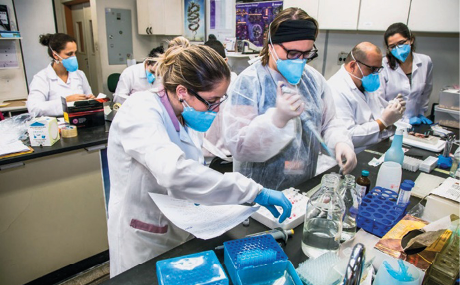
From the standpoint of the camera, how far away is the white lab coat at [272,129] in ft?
4.49

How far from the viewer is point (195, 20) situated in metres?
4.43

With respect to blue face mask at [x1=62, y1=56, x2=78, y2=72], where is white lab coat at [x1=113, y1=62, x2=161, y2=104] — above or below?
below

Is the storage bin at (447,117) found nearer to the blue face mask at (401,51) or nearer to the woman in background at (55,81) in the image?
the blue face mask at (401,51)

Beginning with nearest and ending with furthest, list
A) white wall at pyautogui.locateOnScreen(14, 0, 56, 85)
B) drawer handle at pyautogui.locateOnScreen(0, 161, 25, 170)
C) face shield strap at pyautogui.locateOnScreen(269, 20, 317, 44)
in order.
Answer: face shield strap at pyautogui.locateOnScreen(269, 20, 317, 44) → drawer handle at pyautogui.locateOnScreen(0, 161, 25, 170) → white wall at pyautogui.locateOnScreen(14, 0, 56, 85)

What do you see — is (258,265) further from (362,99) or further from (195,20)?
(195,20)

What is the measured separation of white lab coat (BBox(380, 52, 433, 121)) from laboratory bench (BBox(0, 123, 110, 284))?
7.67 ft

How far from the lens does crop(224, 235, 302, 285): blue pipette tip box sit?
0.80 metres

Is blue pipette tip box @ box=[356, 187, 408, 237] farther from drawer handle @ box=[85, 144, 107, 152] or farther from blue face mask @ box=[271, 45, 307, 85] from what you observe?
drawer handle @ box=[85, 144, 107, 152]

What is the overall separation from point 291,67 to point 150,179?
82 cm

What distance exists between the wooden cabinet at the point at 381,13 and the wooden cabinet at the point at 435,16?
0.06 meters

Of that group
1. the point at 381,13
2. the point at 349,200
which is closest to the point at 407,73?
the point at 381,13

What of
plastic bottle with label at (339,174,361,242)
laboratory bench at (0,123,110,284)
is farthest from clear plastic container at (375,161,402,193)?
laboratory bench at (0,123,110,284)

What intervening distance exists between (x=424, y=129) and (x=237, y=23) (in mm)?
2506

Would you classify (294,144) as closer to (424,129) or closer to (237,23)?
(424,129)
